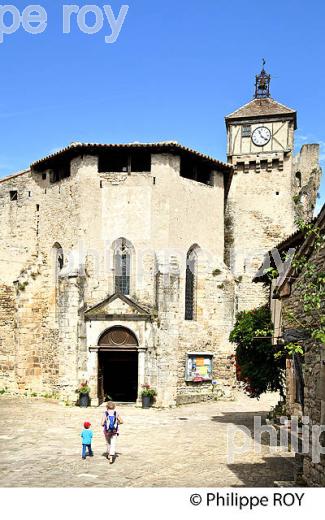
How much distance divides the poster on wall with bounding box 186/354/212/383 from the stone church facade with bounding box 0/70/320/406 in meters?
0.05

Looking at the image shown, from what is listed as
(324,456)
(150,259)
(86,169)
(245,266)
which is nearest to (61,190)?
(86,169)

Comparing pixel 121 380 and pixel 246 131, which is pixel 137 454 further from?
pixel 246 131

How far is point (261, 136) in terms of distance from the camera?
29.9 meters

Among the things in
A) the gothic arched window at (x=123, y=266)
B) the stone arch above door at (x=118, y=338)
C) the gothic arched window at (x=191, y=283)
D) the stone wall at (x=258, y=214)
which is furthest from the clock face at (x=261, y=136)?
the stone arch above door at (x=118, y=338)

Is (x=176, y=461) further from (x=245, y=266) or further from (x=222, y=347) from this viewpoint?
(x=245, y=266)

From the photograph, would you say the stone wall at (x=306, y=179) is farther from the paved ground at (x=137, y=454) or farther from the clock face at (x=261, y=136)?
the paved ground at (x=137, y=454)

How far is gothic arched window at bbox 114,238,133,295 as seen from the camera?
22625mm

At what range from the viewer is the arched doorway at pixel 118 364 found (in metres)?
21.8

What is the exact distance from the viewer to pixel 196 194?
951 inches

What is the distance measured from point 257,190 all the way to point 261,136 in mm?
3242

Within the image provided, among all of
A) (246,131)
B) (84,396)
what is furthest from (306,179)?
(84,396)

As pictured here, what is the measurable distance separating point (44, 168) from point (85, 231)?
5.06 m

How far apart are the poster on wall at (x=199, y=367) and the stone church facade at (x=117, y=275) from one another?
0.05 m
